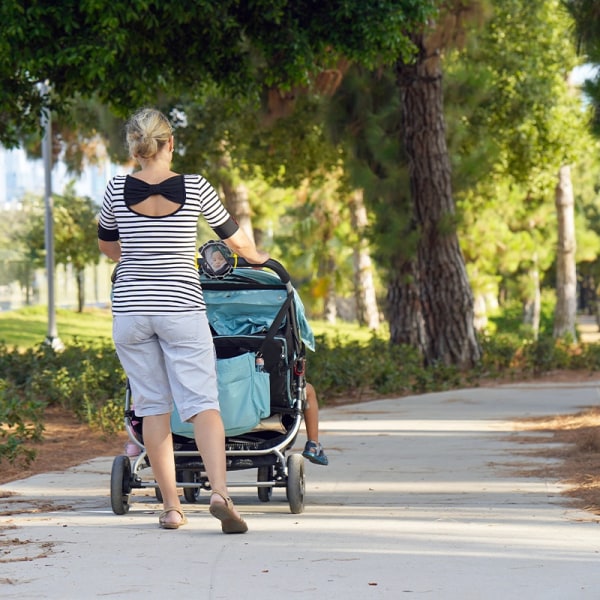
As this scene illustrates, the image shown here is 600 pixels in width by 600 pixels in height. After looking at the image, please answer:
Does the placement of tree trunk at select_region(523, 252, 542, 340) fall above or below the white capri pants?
above

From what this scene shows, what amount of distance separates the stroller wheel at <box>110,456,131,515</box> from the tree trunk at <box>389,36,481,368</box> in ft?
37.7

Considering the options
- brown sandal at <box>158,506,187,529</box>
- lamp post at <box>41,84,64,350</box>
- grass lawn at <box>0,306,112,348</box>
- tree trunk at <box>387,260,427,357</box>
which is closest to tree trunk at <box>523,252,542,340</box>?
grass lawn at <box>0,306,112,348</box>

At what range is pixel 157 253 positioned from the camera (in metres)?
6.02

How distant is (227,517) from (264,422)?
125 cm

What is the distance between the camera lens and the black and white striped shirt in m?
6.02

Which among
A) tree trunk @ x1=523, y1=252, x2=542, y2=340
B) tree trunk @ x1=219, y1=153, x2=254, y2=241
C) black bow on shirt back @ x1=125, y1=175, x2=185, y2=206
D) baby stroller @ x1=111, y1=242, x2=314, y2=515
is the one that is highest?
tree trunk @ x1=219, y1=153, x2=254, y2=241

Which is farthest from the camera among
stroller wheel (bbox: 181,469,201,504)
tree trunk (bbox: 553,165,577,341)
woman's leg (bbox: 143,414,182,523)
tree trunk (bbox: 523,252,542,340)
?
tree trunk (bbox: 523,252,542,340)

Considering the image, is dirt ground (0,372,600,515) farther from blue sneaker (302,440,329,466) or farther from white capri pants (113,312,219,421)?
white capri pants (113,312,219,421)

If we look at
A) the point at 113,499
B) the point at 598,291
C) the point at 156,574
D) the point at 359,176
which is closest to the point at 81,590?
the point at 156,574

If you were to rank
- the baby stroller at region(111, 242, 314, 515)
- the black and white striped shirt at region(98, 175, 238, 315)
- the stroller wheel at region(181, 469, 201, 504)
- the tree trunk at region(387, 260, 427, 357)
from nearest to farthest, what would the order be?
→ the black and white striped shirt at region(98, 175, 238, 315), the baby stroller at region(111, 242, 314, 515), the stroller wheel at region(181, 469, 201, 504), the tree trunk at region(387, 260, 427, 357)

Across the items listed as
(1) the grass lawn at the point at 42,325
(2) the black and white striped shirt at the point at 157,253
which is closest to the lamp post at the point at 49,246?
(1) the grass lawn at the point at 42,325

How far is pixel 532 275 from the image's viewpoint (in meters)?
49.6

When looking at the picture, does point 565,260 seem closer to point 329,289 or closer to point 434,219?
point 434,219

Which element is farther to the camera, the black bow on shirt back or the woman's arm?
the woman's arm
